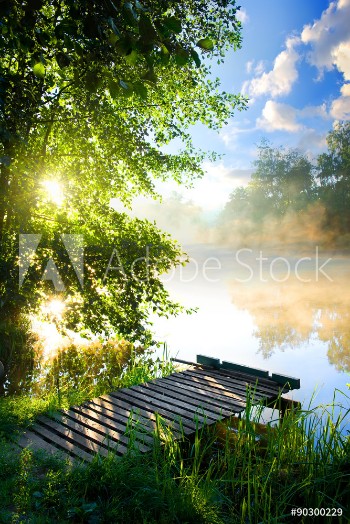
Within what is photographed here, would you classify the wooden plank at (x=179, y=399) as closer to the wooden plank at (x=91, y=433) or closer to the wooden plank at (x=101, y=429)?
the wooden plank at (x=101, y=429)

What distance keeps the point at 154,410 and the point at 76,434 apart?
1.29 meters

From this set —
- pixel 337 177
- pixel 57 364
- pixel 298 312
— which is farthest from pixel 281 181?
pixel 57 364

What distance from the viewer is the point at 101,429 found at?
5477 millimetres

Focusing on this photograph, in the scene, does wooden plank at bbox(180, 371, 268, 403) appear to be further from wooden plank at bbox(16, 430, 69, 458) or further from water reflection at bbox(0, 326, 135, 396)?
wooden plank at bbox(16, 430, 69, 458)

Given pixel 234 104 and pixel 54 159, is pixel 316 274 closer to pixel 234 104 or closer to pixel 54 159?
pixel 234 104

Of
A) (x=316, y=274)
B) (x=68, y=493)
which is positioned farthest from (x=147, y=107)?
(x=316, y=274)

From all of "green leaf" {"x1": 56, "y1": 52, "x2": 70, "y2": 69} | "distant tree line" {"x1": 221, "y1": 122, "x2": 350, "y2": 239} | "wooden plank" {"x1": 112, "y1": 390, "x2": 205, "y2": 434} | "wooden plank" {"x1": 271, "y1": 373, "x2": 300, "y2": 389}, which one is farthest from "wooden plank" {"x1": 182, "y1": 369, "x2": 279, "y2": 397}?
"distant tree line" {"x1": 221, "y1": 122, "x2": 350, "y2": 239}

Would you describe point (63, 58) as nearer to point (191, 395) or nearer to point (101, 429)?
point (101, 429)

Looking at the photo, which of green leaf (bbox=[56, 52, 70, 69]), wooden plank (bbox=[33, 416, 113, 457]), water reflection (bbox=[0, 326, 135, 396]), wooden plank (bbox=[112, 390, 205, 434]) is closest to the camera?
green leaf (bbox=[56, 52, 70, 69])

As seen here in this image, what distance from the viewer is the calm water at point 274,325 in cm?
1146

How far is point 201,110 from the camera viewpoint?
9617 millimetres

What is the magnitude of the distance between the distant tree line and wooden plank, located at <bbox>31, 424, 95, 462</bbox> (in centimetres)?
4188

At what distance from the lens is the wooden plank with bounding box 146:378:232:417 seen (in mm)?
6375

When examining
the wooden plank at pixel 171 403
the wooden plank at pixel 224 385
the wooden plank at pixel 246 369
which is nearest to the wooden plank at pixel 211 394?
the wooden plank at pixel 224 385
